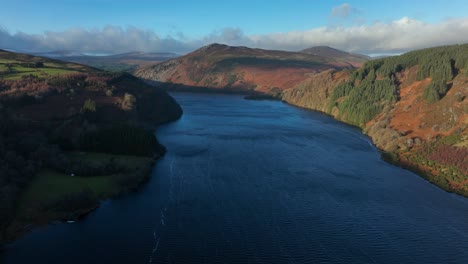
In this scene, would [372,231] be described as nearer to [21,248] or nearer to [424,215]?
[424,215]

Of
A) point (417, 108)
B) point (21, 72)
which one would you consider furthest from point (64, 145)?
point (417, 108)

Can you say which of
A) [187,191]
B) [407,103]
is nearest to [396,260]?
[187,191]

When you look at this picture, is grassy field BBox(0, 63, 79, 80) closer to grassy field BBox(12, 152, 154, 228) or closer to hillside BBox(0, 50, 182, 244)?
hillside BBox(0, 50, 182, 244)

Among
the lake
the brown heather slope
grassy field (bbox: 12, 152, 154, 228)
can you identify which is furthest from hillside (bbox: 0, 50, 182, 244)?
the brown heather slope

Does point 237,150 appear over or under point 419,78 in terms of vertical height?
under

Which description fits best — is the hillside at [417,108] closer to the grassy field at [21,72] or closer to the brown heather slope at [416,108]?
the brown heather slope at [416,108]

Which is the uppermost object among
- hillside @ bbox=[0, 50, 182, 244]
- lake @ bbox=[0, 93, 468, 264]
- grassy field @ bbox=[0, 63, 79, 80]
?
grassy field @ bbox=[0, 63, 79, 80]
